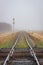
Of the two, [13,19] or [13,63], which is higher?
[13,63]

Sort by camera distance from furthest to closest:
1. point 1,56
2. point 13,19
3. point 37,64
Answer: point 13,19 → point 1,56 → point 37,64

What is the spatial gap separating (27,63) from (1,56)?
2517mm

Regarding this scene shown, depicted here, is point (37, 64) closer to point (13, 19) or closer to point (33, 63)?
point (33, 63)

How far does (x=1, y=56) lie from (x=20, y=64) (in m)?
2.57

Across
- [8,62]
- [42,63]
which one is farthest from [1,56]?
Result: [42,63]

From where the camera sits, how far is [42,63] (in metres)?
8.80

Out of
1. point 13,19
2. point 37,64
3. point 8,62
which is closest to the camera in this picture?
point 37,64

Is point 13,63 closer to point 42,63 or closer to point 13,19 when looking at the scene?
point 42,63

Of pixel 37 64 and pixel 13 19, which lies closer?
pixel 37 64

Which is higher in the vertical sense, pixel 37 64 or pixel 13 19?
pixel 37 64

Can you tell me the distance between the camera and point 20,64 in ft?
27.8

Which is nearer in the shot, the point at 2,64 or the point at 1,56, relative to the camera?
the point at 2,64

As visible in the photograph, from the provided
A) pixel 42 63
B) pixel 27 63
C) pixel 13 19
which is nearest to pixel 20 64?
pixel 27 63

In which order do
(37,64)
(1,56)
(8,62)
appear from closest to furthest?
(37,64) → (8,62) → (1,56)
